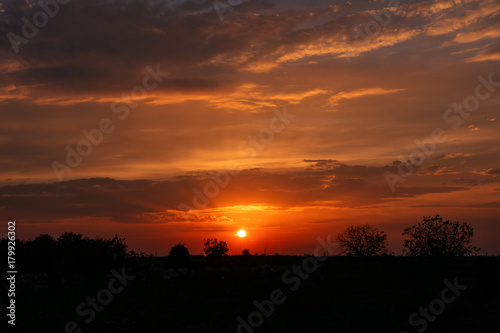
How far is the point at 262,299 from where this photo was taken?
81.0 ft

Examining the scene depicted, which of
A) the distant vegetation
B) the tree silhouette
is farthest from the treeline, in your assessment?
the tree silhouette

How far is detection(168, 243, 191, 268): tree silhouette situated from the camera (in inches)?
1373

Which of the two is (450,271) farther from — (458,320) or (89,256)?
(89,256)

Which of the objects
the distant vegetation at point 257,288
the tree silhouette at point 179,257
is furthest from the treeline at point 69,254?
the tree silhouette at point 179,257

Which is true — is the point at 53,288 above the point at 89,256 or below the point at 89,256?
below

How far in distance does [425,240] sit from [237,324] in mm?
20929

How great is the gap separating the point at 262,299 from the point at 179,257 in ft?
38.9

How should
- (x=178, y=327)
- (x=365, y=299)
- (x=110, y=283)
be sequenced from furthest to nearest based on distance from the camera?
(x=110, y=283) < (x=365, y=299) < (x=178, y=327)

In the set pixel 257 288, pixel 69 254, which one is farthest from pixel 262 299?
pixel 69 254

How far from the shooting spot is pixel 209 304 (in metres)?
23.7

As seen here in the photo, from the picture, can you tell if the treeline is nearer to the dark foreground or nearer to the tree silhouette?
the dark foreground

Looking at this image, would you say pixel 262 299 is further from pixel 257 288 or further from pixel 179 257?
pixel 179 257

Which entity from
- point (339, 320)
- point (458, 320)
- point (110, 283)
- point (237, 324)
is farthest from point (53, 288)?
point (458, 320)

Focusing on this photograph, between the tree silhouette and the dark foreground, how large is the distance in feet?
6.91
